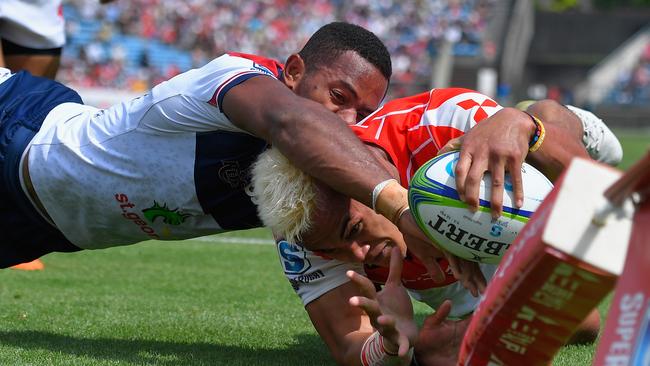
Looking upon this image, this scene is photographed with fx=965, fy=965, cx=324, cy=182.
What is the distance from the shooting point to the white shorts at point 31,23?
6.74m

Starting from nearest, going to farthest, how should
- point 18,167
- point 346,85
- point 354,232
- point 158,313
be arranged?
point 354,232 < point 346,85 < point 18,167 < point 158,313

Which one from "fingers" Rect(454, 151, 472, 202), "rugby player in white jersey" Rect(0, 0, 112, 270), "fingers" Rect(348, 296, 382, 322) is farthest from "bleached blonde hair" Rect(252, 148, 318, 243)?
"rugby player in white jersey" Rect(0, 0, 112, 270)

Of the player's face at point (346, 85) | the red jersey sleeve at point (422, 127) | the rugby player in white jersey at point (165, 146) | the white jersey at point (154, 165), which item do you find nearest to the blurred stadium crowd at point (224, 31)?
the rugby player in white jersey at point (165, 146)

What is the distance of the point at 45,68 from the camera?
23.0 ft

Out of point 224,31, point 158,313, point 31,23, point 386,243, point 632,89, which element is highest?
point 386,243

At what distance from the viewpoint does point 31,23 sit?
6797mm

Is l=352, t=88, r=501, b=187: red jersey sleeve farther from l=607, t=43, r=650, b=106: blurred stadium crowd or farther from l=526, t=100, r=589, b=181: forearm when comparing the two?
l=607, t=43, r=650, b=106: blurred stadium crowd

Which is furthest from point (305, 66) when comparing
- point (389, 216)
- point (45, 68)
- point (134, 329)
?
point (45, 68)

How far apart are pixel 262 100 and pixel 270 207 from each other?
1.34ft

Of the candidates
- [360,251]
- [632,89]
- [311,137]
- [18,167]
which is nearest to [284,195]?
[311,137]

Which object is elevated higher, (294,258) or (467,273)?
(467,273)

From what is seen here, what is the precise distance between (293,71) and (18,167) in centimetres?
138

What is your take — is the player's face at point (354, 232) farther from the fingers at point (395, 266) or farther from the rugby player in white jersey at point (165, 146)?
the rugby player in white jersey at point (165, 146)

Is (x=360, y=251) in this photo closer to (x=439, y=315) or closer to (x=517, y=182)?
(x=439, y=315)
